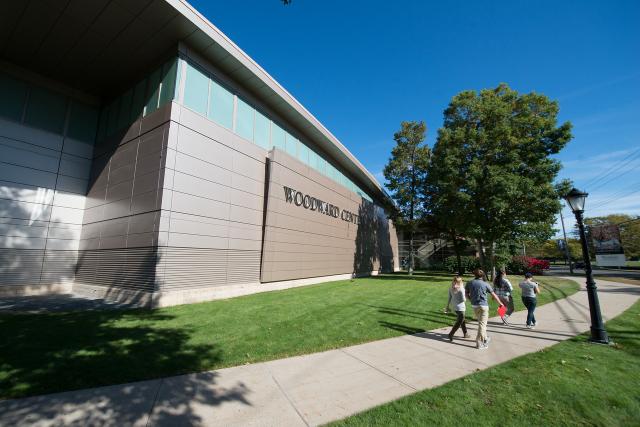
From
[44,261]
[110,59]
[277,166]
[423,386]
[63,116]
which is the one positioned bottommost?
[423,386]

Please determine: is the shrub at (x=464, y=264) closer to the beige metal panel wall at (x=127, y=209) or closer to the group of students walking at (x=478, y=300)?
the group of students walking at (x=478, y=300)

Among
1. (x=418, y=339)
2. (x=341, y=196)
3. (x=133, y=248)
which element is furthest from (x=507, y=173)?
(x=133, y=248)

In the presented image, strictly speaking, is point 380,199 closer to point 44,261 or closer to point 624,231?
point 44,261

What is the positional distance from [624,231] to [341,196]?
76105 millimetres

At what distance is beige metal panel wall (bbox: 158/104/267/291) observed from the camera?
1241 cm

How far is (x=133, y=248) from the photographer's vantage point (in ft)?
42.0

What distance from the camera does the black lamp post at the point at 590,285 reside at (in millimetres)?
7484

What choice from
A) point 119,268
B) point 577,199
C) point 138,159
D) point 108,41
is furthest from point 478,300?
point 108,41

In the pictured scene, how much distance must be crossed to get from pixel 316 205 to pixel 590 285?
53.9 feet

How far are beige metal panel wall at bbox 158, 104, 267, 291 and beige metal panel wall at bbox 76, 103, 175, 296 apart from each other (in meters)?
0.50

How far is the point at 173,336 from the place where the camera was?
24.3 feet

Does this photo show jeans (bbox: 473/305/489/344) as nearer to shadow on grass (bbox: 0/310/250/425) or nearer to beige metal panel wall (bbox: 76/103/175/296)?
shadow on grass (bbox: 0/310/250/425)

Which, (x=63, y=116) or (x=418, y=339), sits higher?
(x=63, y=116)

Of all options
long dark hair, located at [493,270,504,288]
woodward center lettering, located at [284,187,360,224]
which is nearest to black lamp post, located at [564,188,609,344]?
long dark hair, located at [493,270,504,288]
